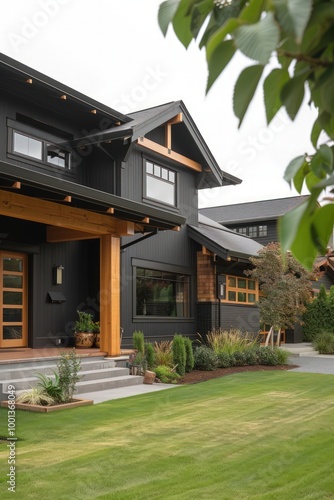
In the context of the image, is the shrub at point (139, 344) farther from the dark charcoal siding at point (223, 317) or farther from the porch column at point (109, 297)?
the dark charcoal siding at point (223, 317)

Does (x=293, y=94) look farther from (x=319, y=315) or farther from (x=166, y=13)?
(x=319, y=315)

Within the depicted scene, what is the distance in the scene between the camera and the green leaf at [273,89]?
0.90 meters

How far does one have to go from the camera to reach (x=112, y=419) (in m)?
7.44

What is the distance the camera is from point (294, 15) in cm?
73

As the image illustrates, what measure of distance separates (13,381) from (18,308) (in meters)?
3.64

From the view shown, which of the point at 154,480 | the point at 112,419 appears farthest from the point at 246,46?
the point at 112,419

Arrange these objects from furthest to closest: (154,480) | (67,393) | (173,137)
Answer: (173,137), (67,393), (154,480)

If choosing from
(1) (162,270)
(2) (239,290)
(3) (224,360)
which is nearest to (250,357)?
(3) (224,360)

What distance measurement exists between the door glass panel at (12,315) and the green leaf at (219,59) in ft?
38.9

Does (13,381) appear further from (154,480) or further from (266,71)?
(266,71)

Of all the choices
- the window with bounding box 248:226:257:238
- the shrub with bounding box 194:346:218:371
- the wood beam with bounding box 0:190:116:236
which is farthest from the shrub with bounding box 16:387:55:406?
the window with bounding box 248:226:257:238

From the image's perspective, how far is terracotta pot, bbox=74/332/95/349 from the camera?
42.7 feet

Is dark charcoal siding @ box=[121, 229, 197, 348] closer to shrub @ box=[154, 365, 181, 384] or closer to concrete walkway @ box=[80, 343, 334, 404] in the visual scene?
shrub @ box=[154, 365, 181, 384]

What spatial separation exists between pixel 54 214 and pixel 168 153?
5.87 metres
